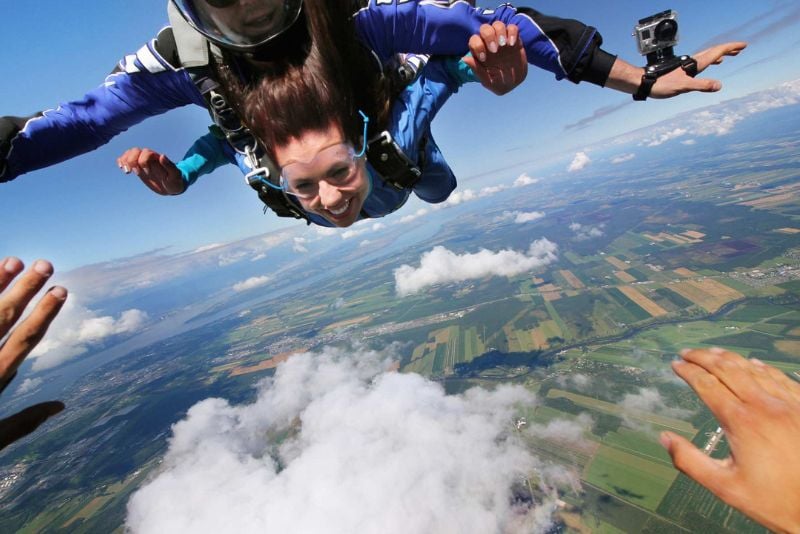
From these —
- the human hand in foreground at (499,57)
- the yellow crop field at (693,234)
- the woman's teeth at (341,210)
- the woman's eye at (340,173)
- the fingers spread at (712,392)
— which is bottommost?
the yellow crop field at (693,234)

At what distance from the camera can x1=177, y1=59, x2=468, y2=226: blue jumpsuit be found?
1825mm

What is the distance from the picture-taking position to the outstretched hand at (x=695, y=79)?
130 cm

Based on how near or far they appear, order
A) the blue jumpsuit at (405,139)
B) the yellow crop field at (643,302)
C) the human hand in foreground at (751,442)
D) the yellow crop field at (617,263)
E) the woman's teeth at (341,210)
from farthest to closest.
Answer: the yellow crop field at (617,263) → the yellow crop field at (643,302) → the blue jumpsuit at (405,139) → the woman's teeth at (341,210) → the human hand in foreground at (751,442)

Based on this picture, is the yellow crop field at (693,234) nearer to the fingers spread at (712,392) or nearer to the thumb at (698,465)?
the fingers spread at (712,392)

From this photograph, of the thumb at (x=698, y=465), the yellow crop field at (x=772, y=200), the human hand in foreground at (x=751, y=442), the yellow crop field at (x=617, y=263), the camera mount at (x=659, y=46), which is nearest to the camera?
the human hand in foreground at (x=751, y=442)

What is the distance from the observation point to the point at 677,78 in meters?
1.34

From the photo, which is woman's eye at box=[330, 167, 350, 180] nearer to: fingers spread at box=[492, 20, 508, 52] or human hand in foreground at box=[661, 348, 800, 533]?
fingers spread at box=[492, 20, 508, 52]

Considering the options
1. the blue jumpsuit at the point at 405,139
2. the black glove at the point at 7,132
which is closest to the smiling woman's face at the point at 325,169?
the blue jumpsuit at the point at 405,139

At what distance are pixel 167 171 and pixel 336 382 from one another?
36433mm

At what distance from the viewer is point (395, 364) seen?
1411 inches

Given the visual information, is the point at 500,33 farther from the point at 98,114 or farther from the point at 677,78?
the point at 98,114

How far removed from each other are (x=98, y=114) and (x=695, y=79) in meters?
2.82

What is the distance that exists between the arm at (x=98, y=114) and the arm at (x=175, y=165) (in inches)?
7.1

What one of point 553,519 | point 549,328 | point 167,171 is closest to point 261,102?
point 167,171
